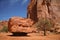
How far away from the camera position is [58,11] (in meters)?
68.9

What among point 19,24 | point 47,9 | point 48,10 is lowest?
point 19,24

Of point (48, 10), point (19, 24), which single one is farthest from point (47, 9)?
point (19, 24)

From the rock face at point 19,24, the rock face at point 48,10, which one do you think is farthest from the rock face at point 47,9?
the rock face at point 19,24

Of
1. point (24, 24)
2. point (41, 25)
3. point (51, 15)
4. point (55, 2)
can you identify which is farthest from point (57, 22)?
point (41, 25)

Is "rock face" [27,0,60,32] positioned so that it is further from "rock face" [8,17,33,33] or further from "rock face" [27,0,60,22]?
"rock face" [8,17,33,33]

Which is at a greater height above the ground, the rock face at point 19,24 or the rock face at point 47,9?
the rock face at point 47,9

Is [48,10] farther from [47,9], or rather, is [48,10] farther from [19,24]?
[19,24]

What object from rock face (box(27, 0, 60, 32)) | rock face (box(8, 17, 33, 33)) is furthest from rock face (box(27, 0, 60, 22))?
rock face (box(8, 17, 33, 33))

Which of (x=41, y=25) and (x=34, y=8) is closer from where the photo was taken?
(x=41, y=25)

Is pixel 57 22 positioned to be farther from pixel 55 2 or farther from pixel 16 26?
pixel 16 26

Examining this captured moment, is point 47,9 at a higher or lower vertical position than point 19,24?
higher

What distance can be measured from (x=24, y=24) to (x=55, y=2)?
59.5 feet

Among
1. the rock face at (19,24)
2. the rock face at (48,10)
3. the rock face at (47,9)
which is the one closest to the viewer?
the rock face at (19,24)

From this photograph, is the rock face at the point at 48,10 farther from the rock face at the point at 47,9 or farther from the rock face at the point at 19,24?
the rock face at the point at 19,24
